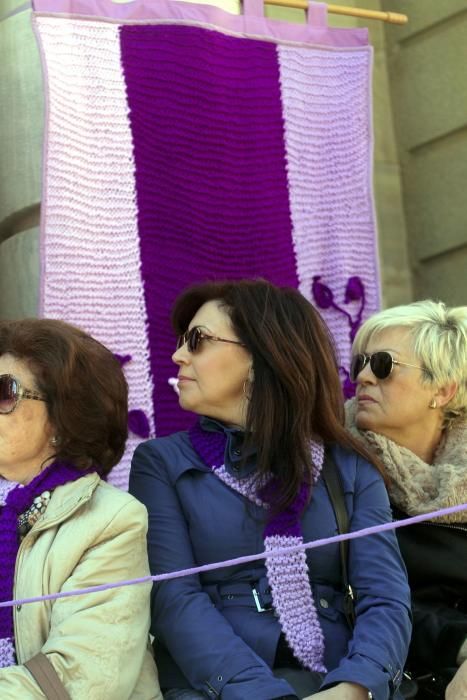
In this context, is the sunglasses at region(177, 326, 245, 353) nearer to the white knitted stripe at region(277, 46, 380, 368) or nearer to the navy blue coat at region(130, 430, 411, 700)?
the navy blue coat at region(130, 430, 411, 700)

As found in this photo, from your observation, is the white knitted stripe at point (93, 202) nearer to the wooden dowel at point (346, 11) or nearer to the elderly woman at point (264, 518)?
the elderly woman at point (264, 518)

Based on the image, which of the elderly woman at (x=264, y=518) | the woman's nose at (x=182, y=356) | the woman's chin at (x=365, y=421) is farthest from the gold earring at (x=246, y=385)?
the woman's chin at (x=365, y=421)

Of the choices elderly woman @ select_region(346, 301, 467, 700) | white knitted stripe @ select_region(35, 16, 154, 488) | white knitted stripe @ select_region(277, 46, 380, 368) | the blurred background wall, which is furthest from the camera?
the blurred background wall

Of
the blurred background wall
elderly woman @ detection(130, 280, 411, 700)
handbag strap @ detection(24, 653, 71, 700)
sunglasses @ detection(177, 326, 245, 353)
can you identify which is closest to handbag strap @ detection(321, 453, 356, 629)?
elderly woman @ detection(130, 280, 411, 700)

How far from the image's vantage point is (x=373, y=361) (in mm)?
3006

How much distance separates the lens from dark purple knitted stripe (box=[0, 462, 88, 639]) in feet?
7.55

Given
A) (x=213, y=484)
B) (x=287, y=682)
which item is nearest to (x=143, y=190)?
(x=213, y=484)

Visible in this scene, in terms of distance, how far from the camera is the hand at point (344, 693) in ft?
7.50

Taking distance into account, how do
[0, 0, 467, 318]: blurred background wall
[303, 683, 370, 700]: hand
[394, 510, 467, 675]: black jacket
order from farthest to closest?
1. [0, 0, 467, 318]: blurred background wall
2. [394, 510, 467, 675]: black jacket
3. [303, 683, 370, 700]: hand

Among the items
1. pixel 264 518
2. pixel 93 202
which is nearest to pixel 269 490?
pixel 264 518

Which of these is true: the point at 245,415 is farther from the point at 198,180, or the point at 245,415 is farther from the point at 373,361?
the point at 198,180

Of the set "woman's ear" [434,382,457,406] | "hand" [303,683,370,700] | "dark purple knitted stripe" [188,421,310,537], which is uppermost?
"woman's ear" [434,382,457,406]

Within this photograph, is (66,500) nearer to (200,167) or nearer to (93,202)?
(93,202)

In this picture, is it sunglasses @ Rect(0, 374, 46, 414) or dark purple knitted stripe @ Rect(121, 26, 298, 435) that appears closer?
sunglasses @ Rect(0, 374, 46, 414)
